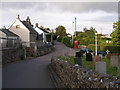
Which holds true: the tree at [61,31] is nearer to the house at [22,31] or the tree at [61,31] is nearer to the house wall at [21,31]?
the house at [22,31]

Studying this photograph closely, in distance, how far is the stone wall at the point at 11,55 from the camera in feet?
61.0

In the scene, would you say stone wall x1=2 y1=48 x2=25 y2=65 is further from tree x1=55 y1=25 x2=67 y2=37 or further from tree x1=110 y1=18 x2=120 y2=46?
tree x1=55 y1=25 x2=67 y2=37

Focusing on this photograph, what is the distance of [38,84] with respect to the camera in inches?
376

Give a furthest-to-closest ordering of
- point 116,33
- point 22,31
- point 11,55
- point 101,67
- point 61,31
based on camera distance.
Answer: point 61,31
point 22,31
point 116,33
point 11,55
point 101,67

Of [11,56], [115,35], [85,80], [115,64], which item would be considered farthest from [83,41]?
[85,80]

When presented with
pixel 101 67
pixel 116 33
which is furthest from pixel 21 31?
pixel 101 67

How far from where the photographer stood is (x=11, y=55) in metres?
20.8

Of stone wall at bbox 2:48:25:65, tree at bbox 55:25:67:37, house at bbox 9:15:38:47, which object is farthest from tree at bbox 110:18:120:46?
tree at bbox 55:25:67:37

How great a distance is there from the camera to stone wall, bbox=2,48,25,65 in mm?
18597

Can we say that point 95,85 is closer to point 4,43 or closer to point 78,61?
point 78,61

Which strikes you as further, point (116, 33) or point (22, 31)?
point (22, 31)

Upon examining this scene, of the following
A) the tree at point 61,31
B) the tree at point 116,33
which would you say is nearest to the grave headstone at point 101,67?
the tree at point 116,33

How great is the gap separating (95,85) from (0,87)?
22.5 feet

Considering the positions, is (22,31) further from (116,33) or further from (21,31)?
(116,33)
